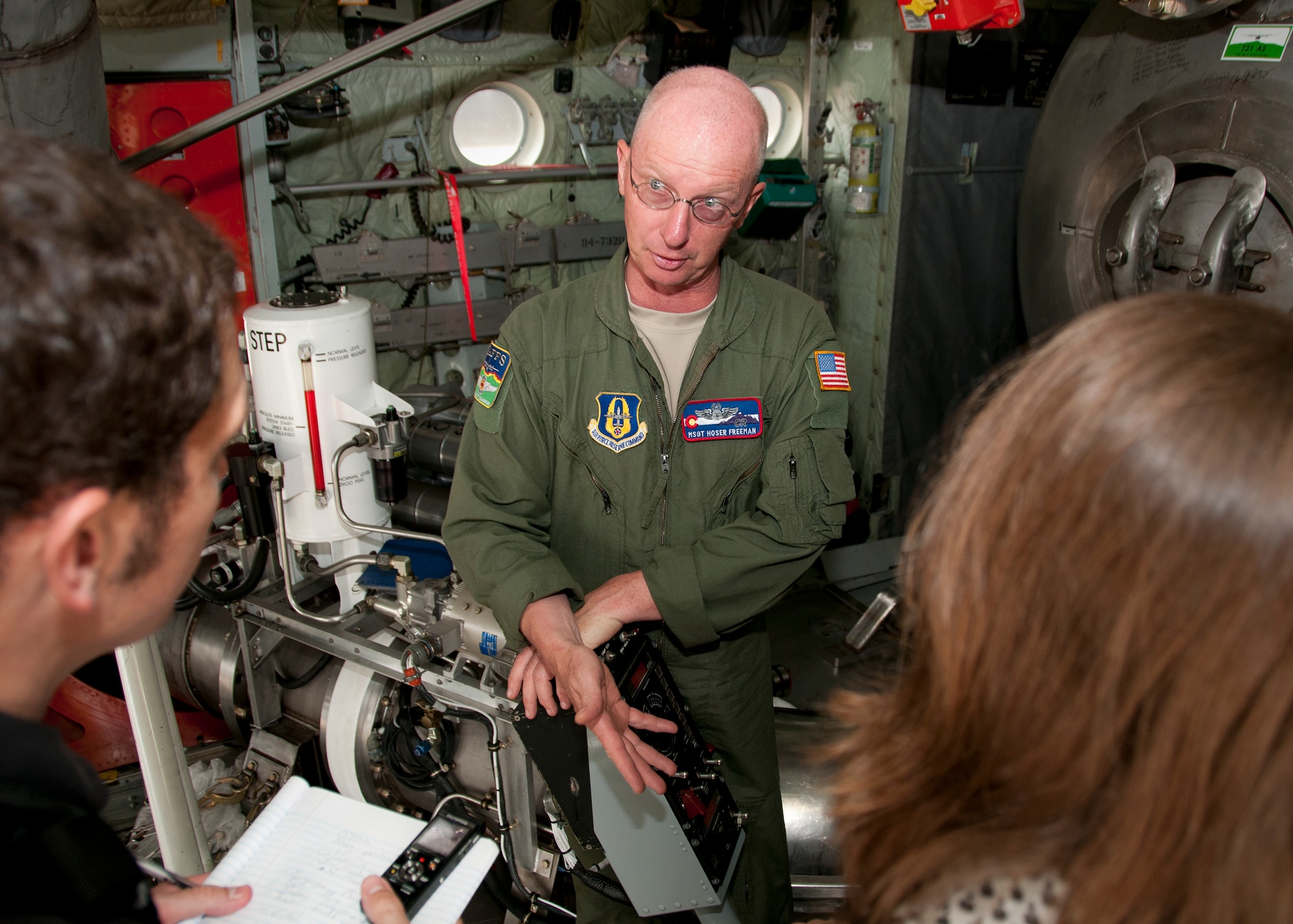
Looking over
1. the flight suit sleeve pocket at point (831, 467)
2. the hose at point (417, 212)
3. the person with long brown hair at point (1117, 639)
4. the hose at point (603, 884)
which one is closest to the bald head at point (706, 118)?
the flight suit sleeve pocket at point (831, 467)

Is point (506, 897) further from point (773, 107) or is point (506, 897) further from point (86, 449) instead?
point (773, 107)

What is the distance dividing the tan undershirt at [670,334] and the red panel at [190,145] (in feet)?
5.74

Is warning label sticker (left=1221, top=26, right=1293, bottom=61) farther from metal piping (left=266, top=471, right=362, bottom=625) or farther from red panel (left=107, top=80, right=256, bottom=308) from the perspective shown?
red panel (left=107, top=80, right=256, bottom=308)

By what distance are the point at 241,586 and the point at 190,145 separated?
1.74 metres

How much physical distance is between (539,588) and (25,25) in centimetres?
158

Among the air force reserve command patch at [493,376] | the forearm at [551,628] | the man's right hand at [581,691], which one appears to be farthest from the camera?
the air force reserve command patch at [493,376]

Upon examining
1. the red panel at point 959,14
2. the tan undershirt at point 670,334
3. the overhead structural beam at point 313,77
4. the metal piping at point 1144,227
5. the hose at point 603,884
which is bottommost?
the hose at point 603,884

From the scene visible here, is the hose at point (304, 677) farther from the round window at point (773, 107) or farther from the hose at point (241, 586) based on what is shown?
the round window at point (773, 107)

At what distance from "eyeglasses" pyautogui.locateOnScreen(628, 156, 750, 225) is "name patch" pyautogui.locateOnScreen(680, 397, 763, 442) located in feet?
1.24

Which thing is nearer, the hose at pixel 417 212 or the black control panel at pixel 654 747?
the black control panel at pixel 654 747

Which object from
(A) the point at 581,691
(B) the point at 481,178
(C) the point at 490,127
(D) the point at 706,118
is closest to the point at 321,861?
(A) the point at 581,691

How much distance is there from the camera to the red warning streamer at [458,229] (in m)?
3.55

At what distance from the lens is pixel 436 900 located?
133cm

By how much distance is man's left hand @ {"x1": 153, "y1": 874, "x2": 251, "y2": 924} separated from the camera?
3.72ft
